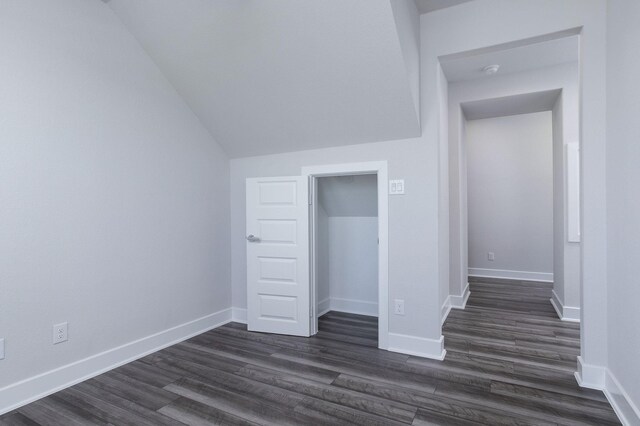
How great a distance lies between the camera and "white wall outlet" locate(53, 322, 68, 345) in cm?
237

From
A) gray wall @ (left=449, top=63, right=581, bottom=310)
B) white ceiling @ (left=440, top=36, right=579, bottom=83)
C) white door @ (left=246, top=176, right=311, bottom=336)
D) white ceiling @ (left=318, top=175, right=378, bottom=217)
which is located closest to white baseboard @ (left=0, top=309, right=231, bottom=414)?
white door @ (left=246, top=176, right=311, bottom=336)

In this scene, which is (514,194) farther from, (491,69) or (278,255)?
(278,255)

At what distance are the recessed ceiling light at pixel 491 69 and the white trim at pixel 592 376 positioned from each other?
120 inches

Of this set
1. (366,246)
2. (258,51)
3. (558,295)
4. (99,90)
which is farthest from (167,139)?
(558,295)

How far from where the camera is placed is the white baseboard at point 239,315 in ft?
12.6

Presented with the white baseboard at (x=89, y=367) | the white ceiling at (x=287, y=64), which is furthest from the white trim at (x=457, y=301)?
the white baseboard at (x=89, y=367)

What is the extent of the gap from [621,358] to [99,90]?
3932 millimetres

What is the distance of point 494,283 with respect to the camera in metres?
5.66

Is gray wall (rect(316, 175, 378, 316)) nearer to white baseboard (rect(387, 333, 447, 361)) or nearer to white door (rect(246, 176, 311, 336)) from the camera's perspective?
white door (rect(246, 176, 311, 336))

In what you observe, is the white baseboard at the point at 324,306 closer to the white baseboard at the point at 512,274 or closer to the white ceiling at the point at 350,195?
the white ceiling at the point at 350,195

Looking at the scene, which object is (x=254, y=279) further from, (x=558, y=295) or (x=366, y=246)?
(x=558, y=295)

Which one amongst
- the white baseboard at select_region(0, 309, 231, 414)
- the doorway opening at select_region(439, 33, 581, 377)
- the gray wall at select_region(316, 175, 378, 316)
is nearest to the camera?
the white baseboard at select_region(0, 309, 231, 414)

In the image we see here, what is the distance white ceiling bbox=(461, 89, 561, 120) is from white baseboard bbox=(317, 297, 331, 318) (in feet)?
9.97

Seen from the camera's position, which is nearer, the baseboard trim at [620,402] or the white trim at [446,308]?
the baseboard trim at [620,402]
